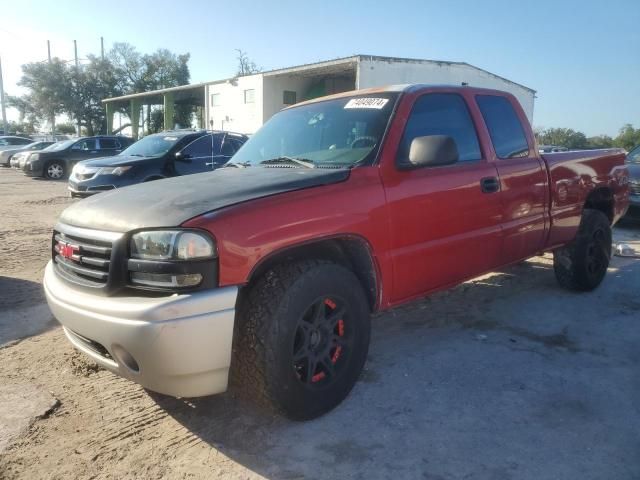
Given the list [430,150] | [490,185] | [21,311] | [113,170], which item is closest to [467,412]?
[430,150]

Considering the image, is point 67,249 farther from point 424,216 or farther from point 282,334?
point 424,216

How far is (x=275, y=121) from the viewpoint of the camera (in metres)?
4.20

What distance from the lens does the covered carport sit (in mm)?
30191

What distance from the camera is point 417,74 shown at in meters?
19.8

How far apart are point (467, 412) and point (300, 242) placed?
1.40m

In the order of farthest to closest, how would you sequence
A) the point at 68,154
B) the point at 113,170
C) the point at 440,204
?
the point at 68,154
the point at 113,170
the point at 440,204

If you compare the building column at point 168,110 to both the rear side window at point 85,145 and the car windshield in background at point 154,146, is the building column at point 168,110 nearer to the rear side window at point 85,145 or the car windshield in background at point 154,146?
the rear side window at point 85,145

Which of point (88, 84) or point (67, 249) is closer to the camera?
point (67, 249)

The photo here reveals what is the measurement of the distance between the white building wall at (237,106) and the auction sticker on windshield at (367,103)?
63.9ft

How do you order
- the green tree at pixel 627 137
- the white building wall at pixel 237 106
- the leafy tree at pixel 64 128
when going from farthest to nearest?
the leafy tree at pixel 64 128 < the green tree at pixel 627 137 < the white building wall at pixel 237 106

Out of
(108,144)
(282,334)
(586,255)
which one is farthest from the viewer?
(108,144)

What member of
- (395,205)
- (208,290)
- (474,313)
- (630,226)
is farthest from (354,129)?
(630,226)

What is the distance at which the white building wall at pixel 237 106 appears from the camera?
23136 mm

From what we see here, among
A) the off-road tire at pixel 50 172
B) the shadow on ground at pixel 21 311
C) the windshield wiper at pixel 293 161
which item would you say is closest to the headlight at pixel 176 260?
the windshield wiper at pixel 293 161
